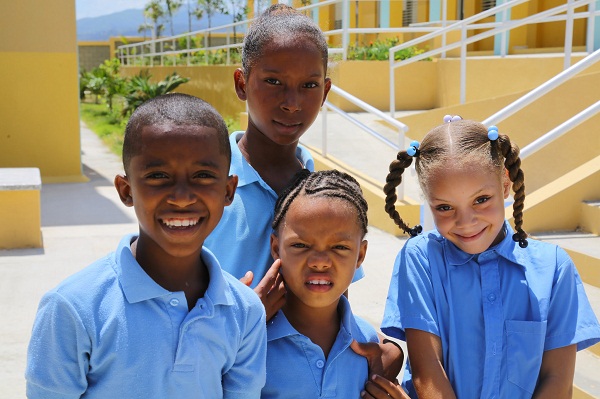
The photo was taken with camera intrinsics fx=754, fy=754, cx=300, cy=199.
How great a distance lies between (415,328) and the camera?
7.13 feet

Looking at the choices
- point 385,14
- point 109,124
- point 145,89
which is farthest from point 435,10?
point 109,124

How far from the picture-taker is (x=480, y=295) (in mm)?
2191

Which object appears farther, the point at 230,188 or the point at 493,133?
the point at 493,133

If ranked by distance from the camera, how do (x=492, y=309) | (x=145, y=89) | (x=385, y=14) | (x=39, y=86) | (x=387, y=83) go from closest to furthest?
(x=492, y=309), (x=39, y=86), (x=387, y=83), (x=145, y=89), (x=385, y=14)

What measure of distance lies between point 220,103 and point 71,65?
6.17 metres

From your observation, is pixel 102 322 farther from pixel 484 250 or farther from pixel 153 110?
pixel 484 250

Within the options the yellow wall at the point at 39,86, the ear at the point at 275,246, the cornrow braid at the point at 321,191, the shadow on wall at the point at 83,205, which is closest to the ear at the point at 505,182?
the cornrow braid at the point at 321,191

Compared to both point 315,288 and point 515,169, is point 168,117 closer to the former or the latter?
point 315,288

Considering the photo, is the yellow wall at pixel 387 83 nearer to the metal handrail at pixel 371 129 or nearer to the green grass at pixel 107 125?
the metal handrail at pixel 371 129

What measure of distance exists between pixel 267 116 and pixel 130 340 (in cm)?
77

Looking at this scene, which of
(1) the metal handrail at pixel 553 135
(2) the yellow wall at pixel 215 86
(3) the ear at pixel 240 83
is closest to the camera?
(3) the ear at pixel 240 83

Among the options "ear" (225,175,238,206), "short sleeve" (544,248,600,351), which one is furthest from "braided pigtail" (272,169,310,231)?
"short sleeve" (544,248,600,351)

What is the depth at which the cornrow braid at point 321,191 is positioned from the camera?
2.09m

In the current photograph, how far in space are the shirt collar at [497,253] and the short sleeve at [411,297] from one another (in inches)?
2.8
